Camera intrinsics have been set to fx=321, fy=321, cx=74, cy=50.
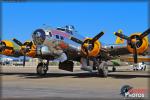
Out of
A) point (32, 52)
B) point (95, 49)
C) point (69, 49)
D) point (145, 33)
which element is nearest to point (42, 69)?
point (32, 52)

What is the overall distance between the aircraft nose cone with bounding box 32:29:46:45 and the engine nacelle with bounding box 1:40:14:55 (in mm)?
5923

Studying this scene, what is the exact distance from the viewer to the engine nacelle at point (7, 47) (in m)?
32.9

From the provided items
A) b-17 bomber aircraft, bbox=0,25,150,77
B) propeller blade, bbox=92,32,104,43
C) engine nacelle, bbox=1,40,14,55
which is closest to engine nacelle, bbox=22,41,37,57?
b-17 bomber aircraft, bbox=0,25,150,77

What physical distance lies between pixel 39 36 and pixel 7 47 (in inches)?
253

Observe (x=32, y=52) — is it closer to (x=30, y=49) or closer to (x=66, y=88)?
(x=30, y=49)

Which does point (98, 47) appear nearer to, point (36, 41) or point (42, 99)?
point (36, 41)

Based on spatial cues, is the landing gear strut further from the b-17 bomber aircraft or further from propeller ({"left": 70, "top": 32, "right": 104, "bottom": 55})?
propeller ({"left": 70, "top": 32, "right": 104, "bottom": 55})

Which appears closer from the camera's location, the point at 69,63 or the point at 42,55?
the point at 42,55

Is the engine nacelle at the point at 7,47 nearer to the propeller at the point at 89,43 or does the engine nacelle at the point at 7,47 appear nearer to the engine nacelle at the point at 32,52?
the engine nacelle at the point at 32,52

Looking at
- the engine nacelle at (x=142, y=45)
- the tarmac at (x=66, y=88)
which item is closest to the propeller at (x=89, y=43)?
the engine nacelle at (x=142, y=45)

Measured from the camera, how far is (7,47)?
3303 centimetres

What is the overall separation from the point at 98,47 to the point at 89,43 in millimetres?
839

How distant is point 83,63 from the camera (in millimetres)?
29062

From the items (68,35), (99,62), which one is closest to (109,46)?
(99,62)
